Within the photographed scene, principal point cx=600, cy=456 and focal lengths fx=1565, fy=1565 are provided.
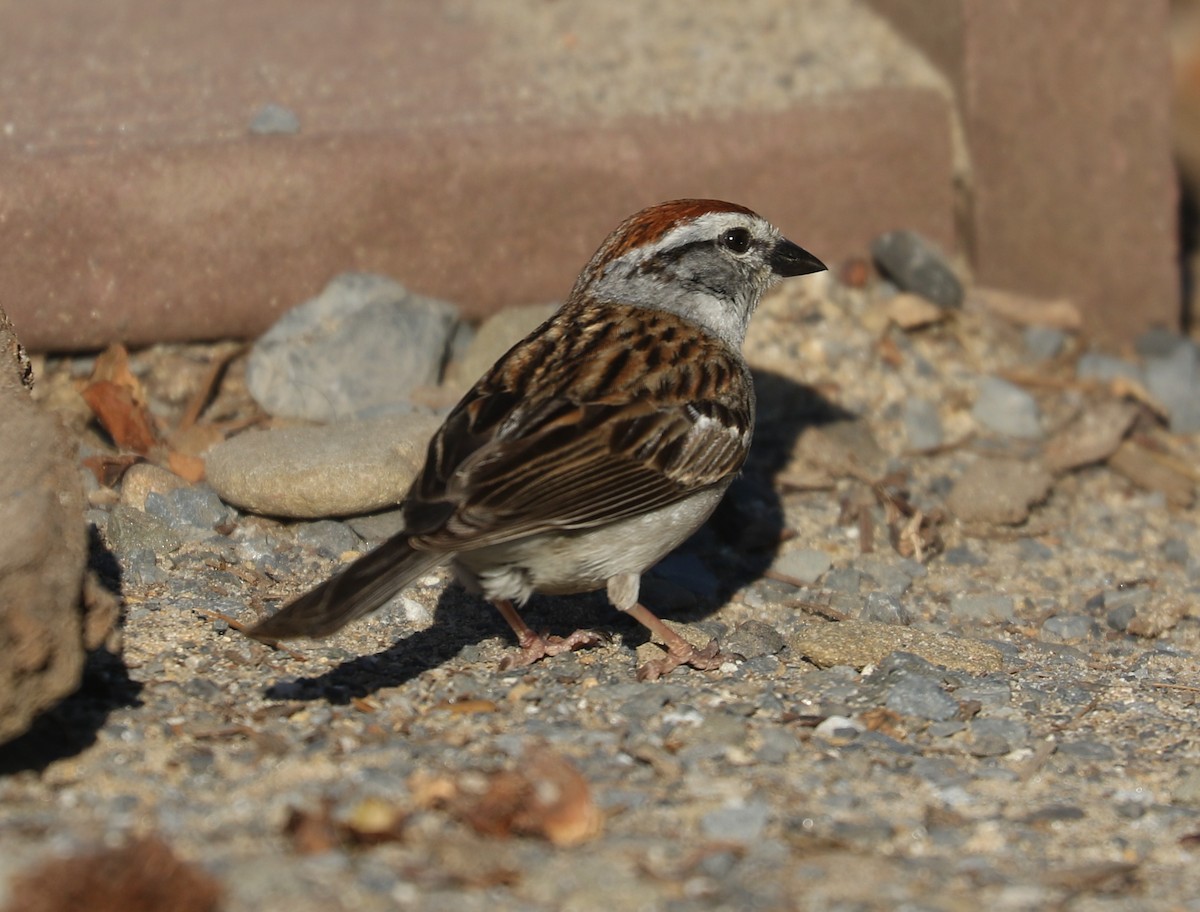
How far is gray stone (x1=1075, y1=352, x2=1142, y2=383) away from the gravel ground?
0.13 metres

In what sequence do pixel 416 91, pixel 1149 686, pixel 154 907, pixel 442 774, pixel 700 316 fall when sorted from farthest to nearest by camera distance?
pixel 416 91 → pixel 700 316 → pixel 1149 686 → pixel 442 774 → pixel 154 907

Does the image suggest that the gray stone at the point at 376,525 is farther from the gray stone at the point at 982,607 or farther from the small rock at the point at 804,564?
the gray stone at the point at 982,607

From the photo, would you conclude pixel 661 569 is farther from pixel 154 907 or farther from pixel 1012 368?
pixel 154 907

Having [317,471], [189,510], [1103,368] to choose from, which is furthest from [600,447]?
[1103,368]

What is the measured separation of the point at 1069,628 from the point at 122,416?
3605mm

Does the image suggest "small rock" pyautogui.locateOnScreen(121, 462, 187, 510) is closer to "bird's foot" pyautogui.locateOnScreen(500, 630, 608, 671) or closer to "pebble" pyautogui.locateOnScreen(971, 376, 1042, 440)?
"bird's foot" pyautogui.locateOnScreen(500, 630, 608, 671)

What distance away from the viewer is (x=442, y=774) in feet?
12.5

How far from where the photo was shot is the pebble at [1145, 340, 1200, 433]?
23.6 ft

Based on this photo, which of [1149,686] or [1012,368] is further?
[1012,368]

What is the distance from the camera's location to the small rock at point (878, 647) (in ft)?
16.0

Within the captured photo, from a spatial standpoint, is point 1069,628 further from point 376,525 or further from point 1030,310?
point 376,525

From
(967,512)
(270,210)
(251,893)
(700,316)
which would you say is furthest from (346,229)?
(251,893)

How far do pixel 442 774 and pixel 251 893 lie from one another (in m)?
0.68

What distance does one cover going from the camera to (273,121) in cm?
650
